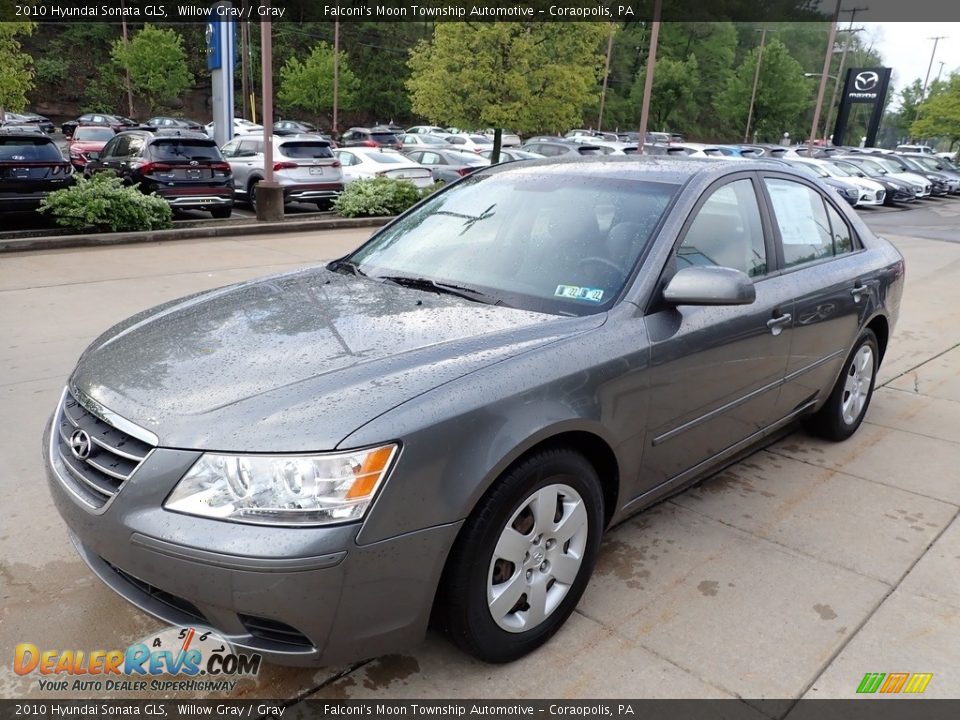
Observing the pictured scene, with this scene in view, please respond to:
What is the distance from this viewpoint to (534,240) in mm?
3299

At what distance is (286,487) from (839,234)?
3.65 m

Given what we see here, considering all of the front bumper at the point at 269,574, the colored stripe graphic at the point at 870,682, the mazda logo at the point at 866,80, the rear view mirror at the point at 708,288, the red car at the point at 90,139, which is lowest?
the red car at the point at 90,139

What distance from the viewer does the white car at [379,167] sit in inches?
639

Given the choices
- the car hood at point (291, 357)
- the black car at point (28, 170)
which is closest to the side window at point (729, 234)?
the car hood at point (291, 357)

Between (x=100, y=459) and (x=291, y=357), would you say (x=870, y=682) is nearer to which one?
(x=291, y=357)

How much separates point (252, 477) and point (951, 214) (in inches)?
1082

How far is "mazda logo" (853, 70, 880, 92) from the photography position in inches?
1751

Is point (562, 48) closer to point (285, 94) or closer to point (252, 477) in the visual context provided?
point (252, 477)

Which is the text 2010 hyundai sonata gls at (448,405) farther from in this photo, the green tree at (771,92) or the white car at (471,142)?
the green tree at (771,92)

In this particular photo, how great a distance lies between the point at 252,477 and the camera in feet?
6.68

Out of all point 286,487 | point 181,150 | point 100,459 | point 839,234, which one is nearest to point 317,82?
point 181,150

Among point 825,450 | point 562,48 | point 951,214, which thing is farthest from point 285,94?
point 825,450

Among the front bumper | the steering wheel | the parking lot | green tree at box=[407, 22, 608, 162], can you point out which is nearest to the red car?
green tree at box=[407, 22, 608, 162]

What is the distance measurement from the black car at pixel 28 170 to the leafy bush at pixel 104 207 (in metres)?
0.19
